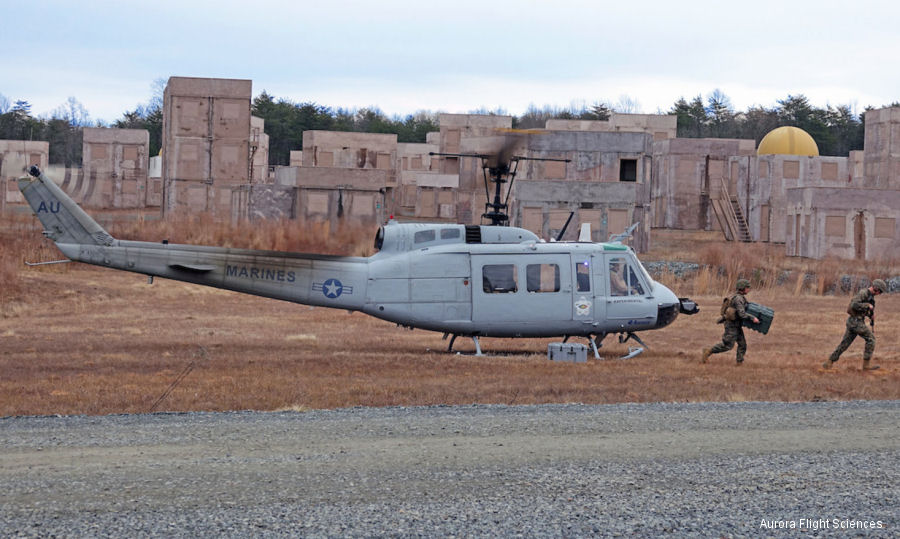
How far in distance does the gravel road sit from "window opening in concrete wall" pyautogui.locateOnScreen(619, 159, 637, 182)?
115 ft

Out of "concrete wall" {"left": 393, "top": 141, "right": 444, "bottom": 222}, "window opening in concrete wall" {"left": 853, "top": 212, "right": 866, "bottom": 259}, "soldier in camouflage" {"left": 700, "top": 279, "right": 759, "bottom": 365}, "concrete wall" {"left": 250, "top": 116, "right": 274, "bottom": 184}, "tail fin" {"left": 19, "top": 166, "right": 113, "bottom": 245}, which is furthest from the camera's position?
"concrete wall" {"left": 250, "top": 116, "right": 274, "bottom": 184}

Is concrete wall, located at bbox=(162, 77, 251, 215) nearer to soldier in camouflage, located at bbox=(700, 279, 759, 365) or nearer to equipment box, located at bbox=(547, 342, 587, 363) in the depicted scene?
equipment box, located at bbox=(547, 342, 587, 363)

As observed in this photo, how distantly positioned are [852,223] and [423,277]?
1342 inches

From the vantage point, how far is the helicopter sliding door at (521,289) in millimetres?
18734

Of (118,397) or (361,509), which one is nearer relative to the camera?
(361,509)

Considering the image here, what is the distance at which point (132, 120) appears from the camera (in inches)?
4774

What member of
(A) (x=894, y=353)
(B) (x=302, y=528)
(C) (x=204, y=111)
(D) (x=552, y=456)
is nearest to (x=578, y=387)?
(D) (x=552, y=456)

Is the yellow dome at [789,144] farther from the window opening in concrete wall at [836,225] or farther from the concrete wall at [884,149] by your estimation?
the window opening in concrete wall at [836,225]

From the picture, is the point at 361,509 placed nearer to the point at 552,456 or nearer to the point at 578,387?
the point at 552,456

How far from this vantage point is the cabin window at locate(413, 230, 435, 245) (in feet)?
62.4

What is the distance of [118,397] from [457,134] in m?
59.1

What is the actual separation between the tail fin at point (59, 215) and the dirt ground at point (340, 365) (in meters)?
2.12

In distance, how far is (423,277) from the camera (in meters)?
18.7

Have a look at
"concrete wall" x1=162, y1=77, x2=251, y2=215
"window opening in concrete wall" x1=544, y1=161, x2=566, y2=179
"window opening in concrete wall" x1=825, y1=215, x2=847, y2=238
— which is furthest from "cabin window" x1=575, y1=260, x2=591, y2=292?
"concrete wall" x1=162, y1=77, x2=251, y2=215
